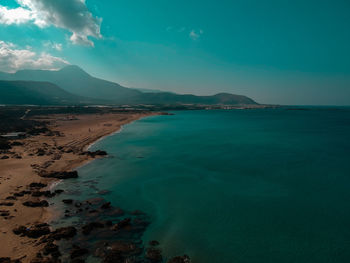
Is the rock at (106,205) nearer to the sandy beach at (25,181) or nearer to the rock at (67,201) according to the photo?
the rock at (67,201)

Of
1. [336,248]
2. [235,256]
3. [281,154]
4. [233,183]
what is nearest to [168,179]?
[233,183]

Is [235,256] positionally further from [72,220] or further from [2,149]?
[2,149]

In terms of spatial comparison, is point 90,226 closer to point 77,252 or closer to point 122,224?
point 122,224

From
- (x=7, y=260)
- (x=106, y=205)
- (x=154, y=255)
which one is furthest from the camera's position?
(x=106, y=205)

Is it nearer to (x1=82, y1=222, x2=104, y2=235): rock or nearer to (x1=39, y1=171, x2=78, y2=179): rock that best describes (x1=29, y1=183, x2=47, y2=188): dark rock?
(x1=39, y1=171, x2=78, y2=179): rock

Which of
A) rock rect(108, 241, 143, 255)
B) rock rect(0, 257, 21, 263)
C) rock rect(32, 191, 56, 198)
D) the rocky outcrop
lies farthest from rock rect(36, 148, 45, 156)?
rock rect(108, 241, 143, 255)

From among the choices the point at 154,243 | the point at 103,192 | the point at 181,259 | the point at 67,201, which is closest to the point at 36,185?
the point at 67,201
